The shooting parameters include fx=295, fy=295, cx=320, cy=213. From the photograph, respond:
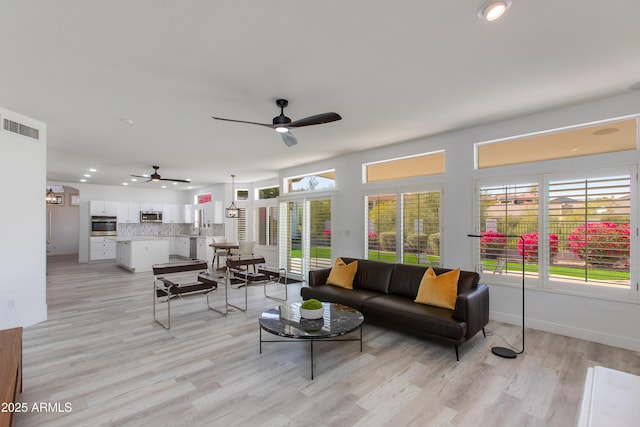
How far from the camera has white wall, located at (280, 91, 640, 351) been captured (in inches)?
135

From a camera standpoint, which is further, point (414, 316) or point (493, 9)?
point (414, 316)

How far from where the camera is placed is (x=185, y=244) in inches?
464

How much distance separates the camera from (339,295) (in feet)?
14.1

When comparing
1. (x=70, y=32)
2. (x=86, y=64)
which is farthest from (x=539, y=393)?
(x=86, y=64)

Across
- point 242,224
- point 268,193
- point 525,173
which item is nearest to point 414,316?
point 525,173

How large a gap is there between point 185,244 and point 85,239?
3.22 m

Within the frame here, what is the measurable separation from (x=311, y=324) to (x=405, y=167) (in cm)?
348

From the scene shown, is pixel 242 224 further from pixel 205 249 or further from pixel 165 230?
pixel 165 230

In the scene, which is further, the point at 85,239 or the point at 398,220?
the point at 85,239

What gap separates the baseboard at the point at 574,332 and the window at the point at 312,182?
4039 millimetres

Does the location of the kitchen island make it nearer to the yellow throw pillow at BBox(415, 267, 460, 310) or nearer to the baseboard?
the yellow throw pillow at BBox(415, 267, 460, 310)

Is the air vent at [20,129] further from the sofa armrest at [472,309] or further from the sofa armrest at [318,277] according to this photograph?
the sofa armrest at [472,309]

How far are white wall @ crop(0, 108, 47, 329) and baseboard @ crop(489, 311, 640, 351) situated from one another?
21.8ft

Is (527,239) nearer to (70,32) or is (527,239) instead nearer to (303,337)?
(303,337)
